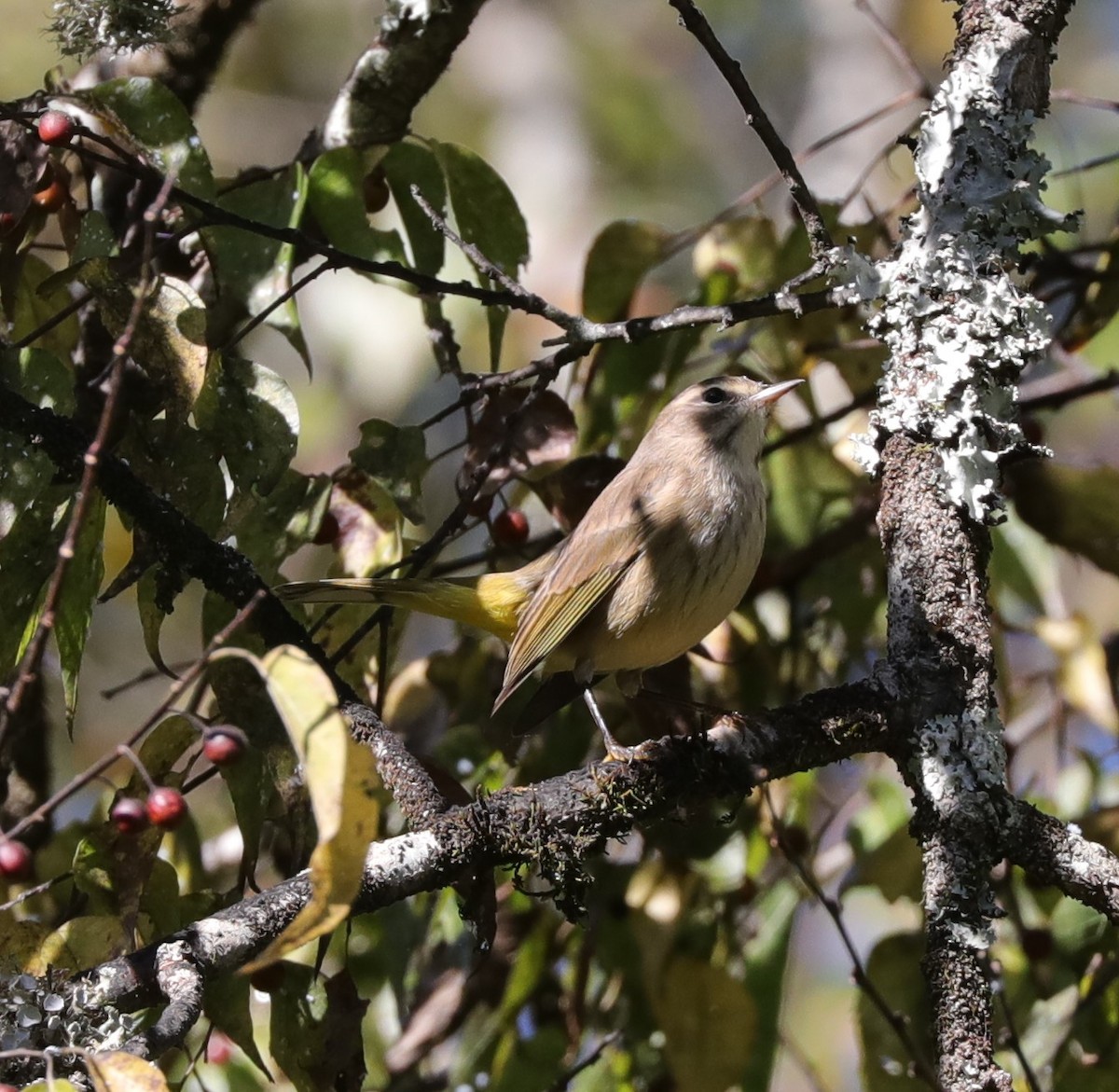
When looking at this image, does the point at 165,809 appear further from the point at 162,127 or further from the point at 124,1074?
the point at 162,127

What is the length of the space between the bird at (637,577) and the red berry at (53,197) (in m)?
1.03

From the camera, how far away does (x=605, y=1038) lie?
12.5 ft

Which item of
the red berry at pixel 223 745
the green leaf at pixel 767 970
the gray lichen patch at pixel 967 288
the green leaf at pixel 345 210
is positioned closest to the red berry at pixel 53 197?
the green leaf at pixel 345 210

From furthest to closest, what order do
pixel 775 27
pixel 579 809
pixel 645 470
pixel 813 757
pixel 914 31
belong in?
pixel 775 27 < pixel 914 31 < pixel 645 470 < pixel 813 757 < pixel 579 809

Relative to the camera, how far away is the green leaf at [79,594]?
8.06 ft

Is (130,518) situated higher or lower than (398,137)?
lower

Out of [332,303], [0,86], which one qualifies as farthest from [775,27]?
[0,86]

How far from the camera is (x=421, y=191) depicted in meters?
3.44

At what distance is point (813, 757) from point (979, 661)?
37 centimetres

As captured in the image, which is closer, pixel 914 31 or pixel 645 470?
pixel 645 470

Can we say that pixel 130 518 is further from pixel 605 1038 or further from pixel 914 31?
pixel 914 31

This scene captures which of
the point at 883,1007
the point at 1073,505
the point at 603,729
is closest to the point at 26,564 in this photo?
the point at 603,729

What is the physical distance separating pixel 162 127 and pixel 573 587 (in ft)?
5.32

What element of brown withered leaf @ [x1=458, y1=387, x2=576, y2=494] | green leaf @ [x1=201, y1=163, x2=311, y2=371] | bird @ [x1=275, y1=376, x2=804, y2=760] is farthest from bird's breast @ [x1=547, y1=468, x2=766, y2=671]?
green leaf @ [x1=201, y1=163, x2=311, y2=371]
